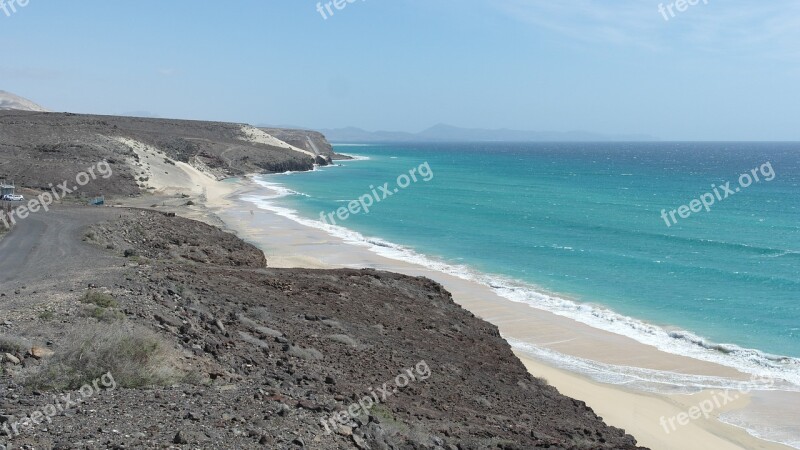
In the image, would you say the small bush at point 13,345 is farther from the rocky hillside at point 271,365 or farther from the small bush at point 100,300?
the small bush at point 100,300

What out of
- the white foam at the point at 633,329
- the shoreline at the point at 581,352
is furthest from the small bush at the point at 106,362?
the white foam at the point at 633,329

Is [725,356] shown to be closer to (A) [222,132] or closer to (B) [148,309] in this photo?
(B) [148,309]

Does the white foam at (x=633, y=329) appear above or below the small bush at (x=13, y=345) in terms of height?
below

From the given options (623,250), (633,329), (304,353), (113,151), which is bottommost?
(633,329)

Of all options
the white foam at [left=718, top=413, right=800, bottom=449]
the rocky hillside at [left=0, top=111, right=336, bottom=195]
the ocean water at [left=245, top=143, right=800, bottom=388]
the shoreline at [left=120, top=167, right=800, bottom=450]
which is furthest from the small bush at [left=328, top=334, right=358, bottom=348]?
the rocky hillside at [left=0, top=111, right=336, bottom=195]

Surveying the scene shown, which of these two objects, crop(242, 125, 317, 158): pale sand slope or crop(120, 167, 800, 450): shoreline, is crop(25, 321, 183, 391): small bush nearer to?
crop(120, 167, 800, 450): shoreline

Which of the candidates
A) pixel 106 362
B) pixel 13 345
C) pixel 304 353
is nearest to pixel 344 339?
pixel 304 353

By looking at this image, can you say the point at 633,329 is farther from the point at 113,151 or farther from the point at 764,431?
the point at 113,151
